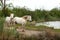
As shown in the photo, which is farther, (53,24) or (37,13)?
(37,13)

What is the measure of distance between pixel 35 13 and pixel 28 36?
4.20ft

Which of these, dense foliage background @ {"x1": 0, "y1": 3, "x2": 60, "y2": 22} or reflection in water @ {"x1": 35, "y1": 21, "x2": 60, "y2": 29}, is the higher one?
dense foliage background @ {"x1": 0, "y1": 3, "x2": 60, "y2": 22}

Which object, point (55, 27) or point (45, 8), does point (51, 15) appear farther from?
point (55, 27)

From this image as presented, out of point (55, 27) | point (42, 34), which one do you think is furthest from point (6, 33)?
Result: point (55, 27)

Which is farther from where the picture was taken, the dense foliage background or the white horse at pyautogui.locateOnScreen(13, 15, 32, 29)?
the dense foliage background

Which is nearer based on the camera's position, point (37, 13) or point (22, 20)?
point (22, 20)

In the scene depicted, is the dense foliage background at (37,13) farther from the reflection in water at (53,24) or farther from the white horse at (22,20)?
the white horse at (22,20)

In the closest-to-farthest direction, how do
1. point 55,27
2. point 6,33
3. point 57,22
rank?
point 6,33 → point 55,27 → point 57,22

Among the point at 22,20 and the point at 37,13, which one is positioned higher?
the point at 37,13

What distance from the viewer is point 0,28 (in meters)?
5.06

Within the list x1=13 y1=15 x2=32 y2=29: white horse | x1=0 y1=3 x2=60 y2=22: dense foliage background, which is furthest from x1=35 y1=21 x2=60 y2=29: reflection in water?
x1=13 y1=15 x2=32 y2=29: white horse

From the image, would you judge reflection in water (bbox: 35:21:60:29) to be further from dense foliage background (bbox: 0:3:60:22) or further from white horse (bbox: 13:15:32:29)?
white horse (bbox: 13:15:32:29)

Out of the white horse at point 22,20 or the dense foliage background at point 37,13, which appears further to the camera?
the dense foliage background at point 37,13

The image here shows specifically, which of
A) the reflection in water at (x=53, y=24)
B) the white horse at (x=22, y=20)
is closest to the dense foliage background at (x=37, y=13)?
the reflection in water at (x=53, y=24)
